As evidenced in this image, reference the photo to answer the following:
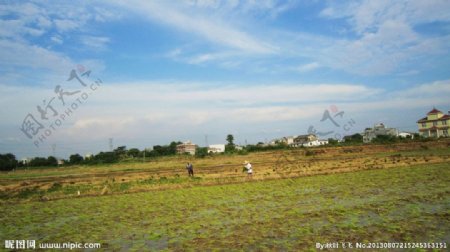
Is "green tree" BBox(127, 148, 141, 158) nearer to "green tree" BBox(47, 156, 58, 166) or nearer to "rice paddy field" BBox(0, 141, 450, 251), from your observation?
"green tree" BBox(47, 156, 58, 166)

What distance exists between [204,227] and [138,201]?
29.2ft

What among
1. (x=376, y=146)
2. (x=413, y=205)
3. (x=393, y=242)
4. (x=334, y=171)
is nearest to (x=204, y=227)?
(x=393, y=242)

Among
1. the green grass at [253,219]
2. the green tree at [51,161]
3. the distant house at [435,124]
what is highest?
the distant house at [435,124]

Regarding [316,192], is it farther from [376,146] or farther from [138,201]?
[376,146]

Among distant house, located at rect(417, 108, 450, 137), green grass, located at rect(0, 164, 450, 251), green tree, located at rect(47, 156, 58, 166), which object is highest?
distant house, located at rect(417, 108, 450, 137)

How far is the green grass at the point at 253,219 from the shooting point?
10141 millimetres

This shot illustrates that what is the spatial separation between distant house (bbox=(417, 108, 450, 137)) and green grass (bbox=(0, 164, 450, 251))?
7760 centimetres

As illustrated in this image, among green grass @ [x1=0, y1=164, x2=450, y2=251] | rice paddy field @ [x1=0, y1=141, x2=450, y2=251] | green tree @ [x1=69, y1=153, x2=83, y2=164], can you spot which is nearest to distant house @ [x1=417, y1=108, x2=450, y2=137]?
rice paddy field @ [x1=0, y1=141, x2=450, y2=251]

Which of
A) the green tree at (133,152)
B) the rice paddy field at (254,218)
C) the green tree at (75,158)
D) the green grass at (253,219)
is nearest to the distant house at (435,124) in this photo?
the rice paddy field at (254,218)

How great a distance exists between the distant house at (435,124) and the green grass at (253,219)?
7760 centimetres

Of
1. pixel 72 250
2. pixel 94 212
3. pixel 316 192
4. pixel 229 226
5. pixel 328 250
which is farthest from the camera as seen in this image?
pixel 316 192

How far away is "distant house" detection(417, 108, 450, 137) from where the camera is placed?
8438cm

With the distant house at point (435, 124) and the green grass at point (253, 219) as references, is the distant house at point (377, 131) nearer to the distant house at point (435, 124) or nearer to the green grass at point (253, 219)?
the distant house at point (435, 124)

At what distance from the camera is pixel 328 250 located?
348 inches
